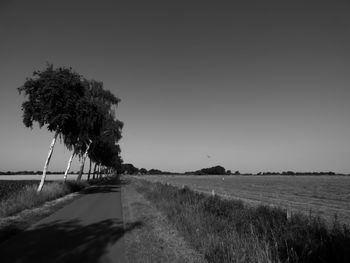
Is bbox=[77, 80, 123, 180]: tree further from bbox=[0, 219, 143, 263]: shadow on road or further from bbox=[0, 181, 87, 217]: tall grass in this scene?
bbox=[0, 219, 143, 263]: shadow on road

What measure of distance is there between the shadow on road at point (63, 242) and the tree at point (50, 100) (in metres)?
12.4

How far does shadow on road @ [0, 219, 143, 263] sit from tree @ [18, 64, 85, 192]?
40.8ft

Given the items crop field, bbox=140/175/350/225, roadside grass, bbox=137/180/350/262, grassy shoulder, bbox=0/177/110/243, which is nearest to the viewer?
roadside grass, bbox=137/180/350/262

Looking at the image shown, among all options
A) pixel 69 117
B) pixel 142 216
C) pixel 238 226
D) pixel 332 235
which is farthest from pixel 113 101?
pixel 332 235

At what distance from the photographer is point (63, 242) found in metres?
7.35

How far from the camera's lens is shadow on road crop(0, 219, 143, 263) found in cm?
604

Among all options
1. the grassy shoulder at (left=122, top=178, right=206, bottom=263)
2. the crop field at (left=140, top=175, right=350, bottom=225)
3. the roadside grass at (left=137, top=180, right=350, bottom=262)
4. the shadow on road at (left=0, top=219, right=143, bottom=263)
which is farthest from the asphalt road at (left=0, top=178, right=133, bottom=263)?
the crop field at (left=140, top=175, right=350, bottom=225)

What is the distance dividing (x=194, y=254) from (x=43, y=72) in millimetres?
19883

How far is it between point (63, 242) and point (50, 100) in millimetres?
15386

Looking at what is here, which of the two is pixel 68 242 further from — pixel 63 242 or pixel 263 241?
pixel 263 241

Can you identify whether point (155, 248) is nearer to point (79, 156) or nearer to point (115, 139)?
point (79, 156)

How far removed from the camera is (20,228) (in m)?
8.97

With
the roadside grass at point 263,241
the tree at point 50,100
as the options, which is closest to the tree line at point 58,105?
the tree at point 50,100

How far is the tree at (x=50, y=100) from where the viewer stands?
20.1 metres
